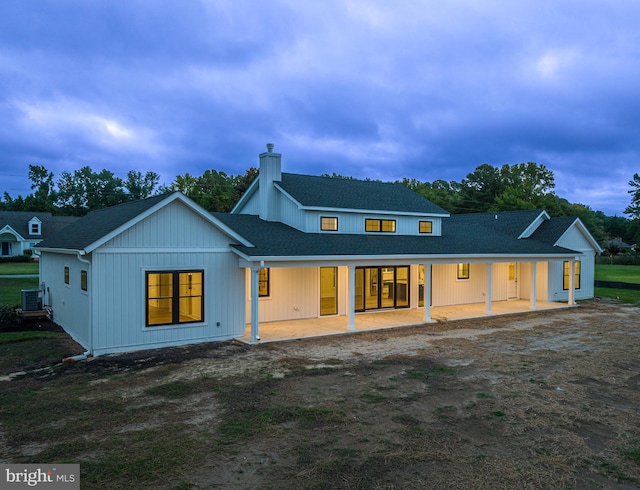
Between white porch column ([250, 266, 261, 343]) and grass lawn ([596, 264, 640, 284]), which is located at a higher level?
white porch column ([250, 266, 261, 343])

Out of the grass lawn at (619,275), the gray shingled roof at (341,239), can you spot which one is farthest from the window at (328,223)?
the grass lawn at (619,275)

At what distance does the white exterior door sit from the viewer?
22.0m

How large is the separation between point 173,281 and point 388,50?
66.5ft

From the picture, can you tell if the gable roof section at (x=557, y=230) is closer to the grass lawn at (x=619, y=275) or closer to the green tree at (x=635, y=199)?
the grass lawn at (x=619, y=275)

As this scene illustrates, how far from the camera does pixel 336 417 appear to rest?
673 centimetres

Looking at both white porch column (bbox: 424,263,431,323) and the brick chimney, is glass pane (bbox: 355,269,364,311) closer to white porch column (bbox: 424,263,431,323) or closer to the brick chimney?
white porch column (bbox: 424,263,431,323)

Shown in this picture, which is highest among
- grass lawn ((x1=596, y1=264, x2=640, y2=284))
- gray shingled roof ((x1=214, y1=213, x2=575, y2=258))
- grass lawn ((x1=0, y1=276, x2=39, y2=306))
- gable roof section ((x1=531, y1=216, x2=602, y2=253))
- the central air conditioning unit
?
gable roof section ((x1=531, y1=216, x2=602, y2=253))

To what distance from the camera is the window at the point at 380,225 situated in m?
17.6

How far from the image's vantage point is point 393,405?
7293 millimetres

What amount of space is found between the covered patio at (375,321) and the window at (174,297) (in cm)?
166

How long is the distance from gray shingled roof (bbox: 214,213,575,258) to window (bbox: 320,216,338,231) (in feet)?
1.40

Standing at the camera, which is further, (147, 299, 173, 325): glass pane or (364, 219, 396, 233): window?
(364, 219, 396, 233): window

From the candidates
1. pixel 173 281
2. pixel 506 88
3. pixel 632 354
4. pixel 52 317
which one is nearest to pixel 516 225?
pixel 632 354

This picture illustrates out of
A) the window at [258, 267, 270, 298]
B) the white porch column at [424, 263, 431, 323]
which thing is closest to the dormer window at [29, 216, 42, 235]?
the window at [258, 267, 270, 298]
